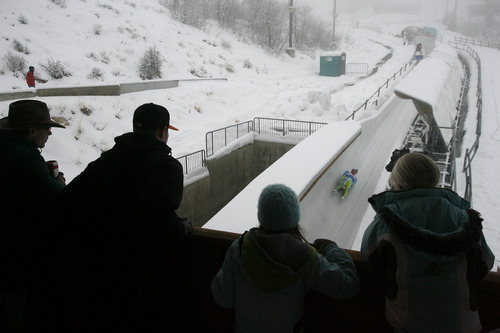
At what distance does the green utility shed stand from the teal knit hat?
33.8 meters

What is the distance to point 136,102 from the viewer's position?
16.9 metres

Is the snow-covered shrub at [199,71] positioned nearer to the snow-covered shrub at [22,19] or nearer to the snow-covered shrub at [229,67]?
the snow-covered shrub at [229,67]

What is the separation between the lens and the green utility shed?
33.4 metres

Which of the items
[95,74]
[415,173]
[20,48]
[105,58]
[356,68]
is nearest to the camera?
[415,173]

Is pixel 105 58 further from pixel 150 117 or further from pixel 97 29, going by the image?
pixel 150 117

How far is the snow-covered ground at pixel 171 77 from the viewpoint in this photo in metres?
13.1

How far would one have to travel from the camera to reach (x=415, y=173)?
75.9 inches

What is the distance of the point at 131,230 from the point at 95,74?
19.5 metres

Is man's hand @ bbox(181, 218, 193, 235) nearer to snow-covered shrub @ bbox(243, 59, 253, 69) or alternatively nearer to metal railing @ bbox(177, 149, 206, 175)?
metal railing @ bbox(177, 149, 206, 175)

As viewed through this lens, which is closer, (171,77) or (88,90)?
(88,90)

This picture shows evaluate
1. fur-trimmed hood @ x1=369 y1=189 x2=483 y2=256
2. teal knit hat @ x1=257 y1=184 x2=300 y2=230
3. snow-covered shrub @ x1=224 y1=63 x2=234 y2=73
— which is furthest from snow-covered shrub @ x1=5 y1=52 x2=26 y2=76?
fur-trimmed hood @ x1=369 y1=189 x2=483 y2=256

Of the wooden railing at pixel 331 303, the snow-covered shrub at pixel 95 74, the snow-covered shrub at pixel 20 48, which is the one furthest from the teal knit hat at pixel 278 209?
the snow-covered shrub at pixel 20 48

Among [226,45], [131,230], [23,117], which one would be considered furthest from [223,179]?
[226,45]

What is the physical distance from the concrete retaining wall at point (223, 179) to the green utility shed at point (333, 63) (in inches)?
817
